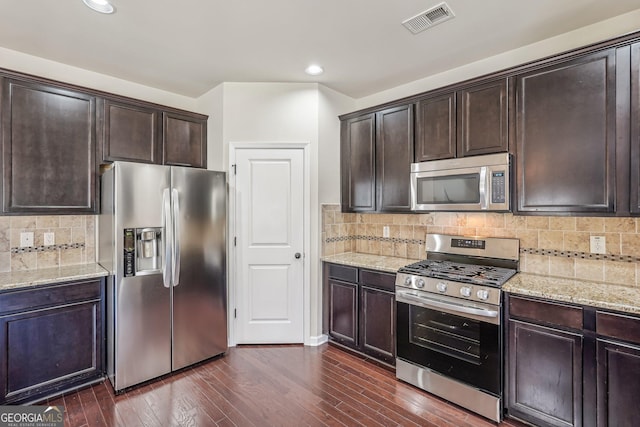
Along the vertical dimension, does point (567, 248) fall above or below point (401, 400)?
above

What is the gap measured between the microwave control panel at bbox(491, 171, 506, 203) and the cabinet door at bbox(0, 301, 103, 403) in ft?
11.0

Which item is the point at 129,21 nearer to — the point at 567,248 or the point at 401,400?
the point at 401,400

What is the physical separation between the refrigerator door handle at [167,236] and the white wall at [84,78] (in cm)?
142

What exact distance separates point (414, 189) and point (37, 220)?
3.42 metres

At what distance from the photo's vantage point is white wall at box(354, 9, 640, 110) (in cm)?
221

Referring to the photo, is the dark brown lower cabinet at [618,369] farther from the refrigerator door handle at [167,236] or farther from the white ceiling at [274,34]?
the refrigerator door handle at [167,236]

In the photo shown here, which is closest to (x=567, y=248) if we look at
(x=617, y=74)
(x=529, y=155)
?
(x=529, y=155)

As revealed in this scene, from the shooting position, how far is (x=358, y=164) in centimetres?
347

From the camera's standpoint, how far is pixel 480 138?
255cm

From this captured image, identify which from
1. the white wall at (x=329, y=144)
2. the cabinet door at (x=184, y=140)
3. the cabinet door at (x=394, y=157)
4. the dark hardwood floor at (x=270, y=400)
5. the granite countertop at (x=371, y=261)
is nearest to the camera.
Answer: the dark hardwood floor at (x=270, y=400)

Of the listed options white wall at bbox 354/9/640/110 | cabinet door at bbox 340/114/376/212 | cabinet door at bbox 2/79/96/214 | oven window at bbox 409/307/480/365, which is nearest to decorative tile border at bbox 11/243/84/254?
cabinet door at bbox 2/79/96/214

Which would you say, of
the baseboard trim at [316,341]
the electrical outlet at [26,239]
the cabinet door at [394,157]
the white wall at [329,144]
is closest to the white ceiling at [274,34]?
the white wall at [329,144]

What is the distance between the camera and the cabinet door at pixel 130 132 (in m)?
2.89

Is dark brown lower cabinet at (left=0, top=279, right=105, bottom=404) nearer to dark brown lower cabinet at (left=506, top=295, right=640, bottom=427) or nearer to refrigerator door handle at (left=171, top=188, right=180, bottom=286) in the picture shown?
refrigerator door handle at (left=171, top=188, right=180, bottom=286)
